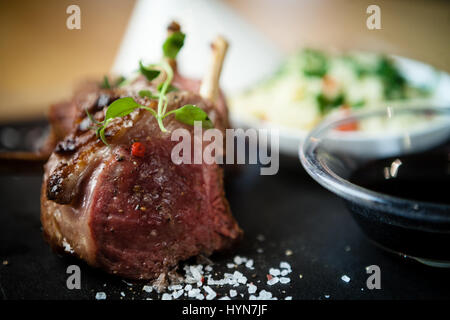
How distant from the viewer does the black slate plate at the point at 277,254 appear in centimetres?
188

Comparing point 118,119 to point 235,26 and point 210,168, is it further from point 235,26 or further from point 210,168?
point 235,26

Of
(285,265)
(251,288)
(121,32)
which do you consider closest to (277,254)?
(285,265)

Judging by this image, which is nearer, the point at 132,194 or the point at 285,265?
the point at 132,194

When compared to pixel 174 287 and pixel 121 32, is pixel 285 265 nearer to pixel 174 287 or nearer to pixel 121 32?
pixel 174 287

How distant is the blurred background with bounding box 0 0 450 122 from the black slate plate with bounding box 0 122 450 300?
2647 millimetres

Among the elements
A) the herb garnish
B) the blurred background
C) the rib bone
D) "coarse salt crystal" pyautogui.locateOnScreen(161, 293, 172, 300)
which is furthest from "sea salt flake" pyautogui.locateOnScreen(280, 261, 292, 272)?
the blurred background

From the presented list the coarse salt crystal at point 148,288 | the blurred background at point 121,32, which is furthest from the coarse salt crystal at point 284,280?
the blurred background at point 121,32

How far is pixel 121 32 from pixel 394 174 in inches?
219

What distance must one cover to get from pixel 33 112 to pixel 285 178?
242cm

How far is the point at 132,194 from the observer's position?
6.00 ft

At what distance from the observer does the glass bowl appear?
5.61ft

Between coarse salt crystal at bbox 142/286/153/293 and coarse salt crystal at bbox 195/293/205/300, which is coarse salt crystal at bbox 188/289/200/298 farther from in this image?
coarse salt crystal at bbox 142/286/153/293

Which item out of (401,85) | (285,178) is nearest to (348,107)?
(401,85)

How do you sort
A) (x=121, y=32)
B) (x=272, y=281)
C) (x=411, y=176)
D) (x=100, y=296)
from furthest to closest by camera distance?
(x=121, y=32) < (x=411, y=176) < (x=272, y=281) < (x=100, y=296)
